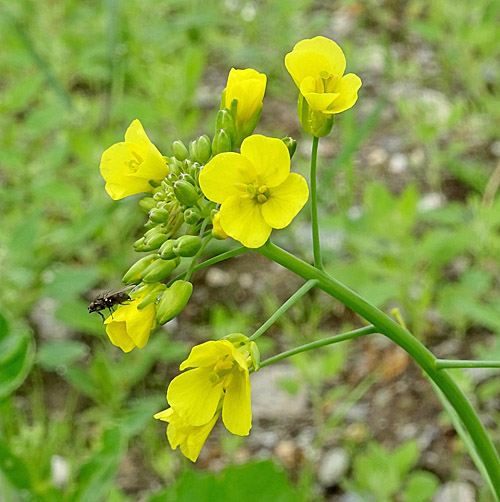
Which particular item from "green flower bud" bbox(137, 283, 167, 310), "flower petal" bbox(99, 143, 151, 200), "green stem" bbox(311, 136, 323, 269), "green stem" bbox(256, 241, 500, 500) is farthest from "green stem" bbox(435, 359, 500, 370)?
"flower petal" bbox(99, 143, 151, 200)

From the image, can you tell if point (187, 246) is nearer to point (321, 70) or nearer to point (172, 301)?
point (172, 301)

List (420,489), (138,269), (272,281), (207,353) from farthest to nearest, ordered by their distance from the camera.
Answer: (272,281), (420,489), (138,269), (207,353)

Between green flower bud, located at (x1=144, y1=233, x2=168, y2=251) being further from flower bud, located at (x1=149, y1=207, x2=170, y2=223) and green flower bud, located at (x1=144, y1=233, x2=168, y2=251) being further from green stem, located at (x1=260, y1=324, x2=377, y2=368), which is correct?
green stem, located at (x1=260, y1=324, x2=377, y2=368)

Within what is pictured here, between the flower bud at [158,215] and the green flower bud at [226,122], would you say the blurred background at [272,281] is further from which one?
the green flower bud at [226,122]

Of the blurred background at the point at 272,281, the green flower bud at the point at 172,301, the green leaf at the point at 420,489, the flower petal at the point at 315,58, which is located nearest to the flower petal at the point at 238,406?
the green flower bud at the point at 172,301

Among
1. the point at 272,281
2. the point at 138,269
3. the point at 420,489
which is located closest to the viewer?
the point at 138,269

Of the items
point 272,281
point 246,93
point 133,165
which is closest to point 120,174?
point 133,165

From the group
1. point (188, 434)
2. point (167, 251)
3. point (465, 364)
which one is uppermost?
point (167, 251)
